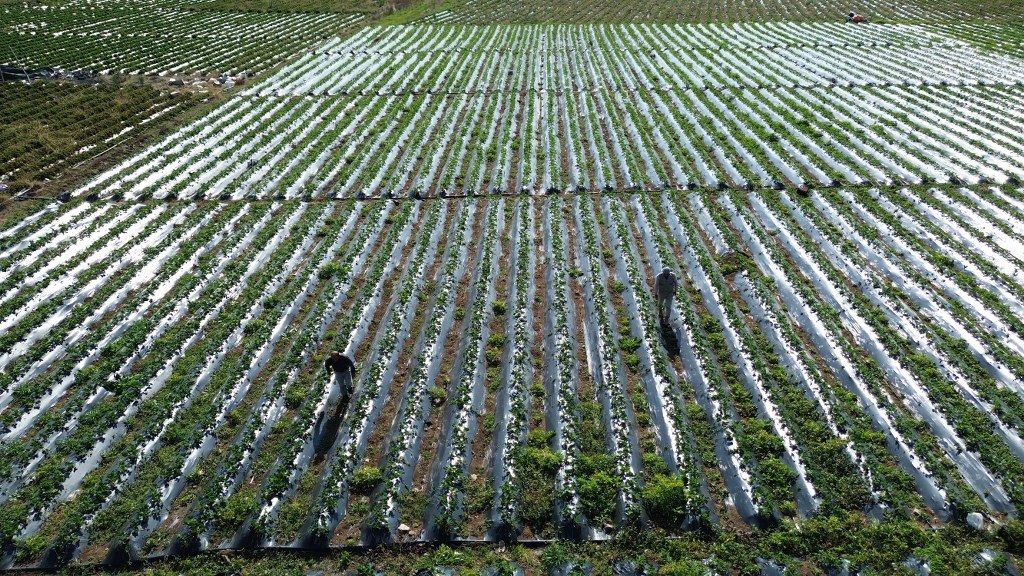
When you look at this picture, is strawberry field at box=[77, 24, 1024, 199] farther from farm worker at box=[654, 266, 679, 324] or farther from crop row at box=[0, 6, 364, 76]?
farm worker at box=[654, 266, 679, 324]

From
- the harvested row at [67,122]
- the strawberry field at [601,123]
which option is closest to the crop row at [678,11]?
the strawberry field at [601,123]

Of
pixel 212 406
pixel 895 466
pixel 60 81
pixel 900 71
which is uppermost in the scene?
pixel 60 81

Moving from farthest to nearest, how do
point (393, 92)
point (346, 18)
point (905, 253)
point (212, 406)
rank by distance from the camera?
point (346, 18) < point (393, 92) < point (905, 253) < point (212, 406)

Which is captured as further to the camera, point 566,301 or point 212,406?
point 566,301

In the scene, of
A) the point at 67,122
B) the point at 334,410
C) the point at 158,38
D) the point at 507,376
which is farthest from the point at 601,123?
the point at 158,38

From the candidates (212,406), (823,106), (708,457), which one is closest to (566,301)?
(708,457)

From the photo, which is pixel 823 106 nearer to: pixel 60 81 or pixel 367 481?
pixel 367 481

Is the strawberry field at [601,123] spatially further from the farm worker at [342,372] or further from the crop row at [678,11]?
the crop row at [678,11]
